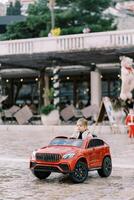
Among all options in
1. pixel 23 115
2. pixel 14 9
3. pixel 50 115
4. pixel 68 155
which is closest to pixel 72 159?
pixel 68 155

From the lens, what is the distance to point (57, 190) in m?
9.93

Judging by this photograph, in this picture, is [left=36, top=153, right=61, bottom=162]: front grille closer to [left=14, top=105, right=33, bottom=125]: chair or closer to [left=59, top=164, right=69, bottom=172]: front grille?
[left=59, top=164, right=69, bottom=172]: front grille

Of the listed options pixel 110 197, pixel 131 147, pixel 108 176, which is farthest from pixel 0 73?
pixel 110 197

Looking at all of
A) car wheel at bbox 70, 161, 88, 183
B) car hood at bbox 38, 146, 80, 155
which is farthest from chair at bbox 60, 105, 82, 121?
car wheel at bbox 70, 161, 88, 183

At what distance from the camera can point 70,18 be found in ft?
140

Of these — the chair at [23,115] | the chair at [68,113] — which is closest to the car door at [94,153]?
the chair at [23,115]

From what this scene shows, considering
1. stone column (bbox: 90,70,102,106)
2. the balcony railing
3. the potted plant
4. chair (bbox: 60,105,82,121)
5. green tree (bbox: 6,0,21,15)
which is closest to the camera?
the balcony railing

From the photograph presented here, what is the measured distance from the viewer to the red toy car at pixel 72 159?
35.0 ft

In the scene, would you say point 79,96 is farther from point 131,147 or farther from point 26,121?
point 131,147

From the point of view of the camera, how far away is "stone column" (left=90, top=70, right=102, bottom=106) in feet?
123

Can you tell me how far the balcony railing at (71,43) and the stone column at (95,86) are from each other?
7.01 m

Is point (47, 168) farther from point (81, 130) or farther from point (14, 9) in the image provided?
point (14, 9)

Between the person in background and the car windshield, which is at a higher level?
the person in background

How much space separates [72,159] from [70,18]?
32.8 m
